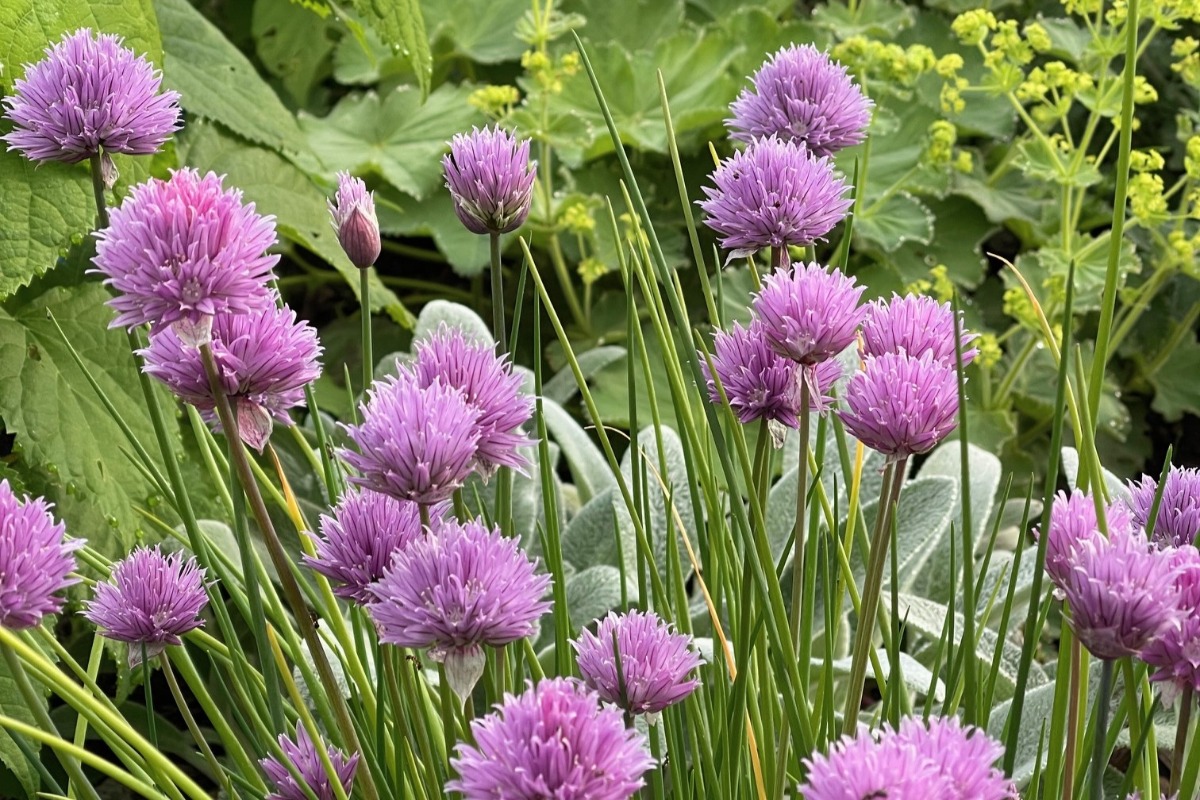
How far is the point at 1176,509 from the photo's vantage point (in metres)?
0.55

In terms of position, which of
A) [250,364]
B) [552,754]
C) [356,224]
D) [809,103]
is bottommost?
[552,754]

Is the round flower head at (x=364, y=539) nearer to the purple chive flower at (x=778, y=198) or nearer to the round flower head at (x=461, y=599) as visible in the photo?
the round flower head at (x=461, y=599)

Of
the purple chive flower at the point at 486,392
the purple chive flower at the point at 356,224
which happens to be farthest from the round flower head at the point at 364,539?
the purple chive flower at the point at 356,224

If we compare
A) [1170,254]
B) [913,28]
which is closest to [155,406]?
[1170,254]

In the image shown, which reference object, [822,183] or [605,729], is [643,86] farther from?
[605,729]

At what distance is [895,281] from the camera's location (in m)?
1.96

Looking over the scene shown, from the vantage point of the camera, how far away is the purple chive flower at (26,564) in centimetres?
40

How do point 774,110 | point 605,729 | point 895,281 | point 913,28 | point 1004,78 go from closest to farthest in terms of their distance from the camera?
point 605,729 → point 774,110 → point 1004,78 → point 895,281 → point 913,28

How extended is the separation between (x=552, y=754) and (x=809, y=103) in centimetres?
43

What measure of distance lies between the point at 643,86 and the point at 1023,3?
80cm

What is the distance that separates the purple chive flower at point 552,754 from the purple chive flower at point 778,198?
0.96 ft

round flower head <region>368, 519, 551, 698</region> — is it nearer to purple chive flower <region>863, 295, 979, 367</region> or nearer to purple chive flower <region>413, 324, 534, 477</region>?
purple chive flower <region>413, 324, 534, 477</region>

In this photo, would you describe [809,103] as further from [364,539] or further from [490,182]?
[364,539]

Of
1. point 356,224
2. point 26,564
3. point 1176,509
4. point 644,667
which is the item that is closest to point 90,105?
point 356,224
